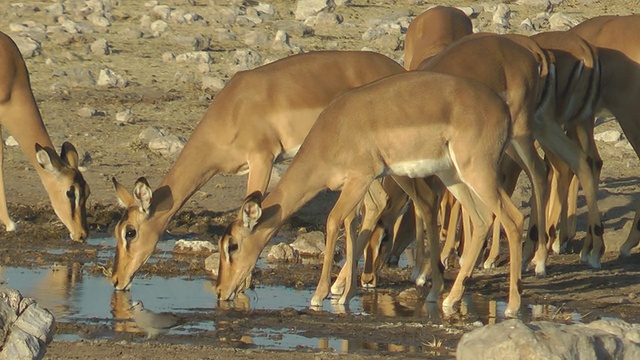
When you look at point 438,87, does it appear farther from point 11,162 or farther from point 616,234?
point 11,162

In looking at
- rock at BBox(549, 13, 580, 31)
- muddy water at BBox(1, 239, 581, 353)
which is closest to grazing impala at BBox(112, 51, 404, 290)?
muddy water at BBox(1, 239, 581, 353)

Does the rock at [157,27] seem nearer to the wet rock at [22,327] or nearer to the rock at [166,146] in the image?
the rock at [166,146]

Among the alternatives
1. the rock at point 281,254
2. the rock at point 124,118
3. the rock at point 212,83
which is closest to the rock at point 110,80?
the rock at point 212,83

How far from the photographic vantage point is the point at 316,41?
69.5ft

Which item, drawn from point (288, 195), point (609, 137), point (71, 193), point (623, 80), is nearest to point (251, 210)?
point (288, 195)

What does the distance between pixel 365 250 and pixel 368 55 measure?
5.20ft

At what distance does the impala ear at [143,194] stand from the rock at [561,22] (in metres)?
11.3

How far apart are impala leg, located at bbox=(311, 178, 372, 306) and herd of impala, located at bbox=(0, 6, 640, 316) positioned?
12mm

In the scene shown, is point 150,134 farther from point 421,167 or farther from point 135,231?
point 421,167

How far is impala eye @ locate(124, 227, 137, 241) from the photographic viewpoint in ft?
38.8

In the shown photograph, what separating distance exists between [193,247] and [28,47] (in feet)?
23.2

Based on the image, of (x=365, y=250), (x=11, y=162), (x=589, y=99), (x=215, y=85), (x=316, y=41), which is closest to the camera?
(x=365, y=250)

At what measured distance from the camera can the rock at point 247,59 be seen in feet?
65.0

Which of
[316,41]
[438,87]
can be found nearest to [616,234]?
[438,87]
